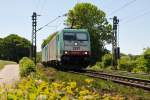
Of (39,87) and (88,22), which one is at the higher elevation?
(88,22)

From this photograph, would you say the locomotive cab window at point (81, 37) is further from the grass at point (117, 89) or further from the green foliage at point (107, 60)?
the green foliage at point (107, 60)

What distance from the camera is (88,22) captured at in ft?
318

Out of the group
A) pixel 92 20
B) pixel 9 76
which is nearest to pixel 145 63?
pixel 9 76

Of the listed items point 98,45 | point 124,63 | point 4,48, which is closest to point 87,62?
point 124,63

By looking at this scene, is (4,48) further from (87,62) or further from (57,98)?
(57,98)

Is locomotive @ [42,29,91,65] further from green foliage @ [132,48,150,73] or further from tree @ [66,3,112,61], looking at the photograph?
tree @ [66,3,112,61]

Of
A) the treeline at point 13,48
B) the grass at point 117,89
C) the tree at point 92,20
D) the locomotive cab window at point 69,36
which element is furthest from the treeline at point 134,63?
the treeline at point 13,48

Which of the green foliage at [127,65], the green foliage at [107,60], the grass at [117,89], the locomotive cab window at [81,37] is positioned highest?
the locomotive cab window at [81,37]

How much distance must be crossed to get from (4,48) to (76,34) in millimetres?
120429

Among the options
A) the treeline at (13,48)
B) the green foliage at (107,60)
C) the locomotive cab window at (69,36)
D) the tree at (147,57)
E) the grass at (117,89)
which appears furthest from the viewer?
the treeline at (13,48)

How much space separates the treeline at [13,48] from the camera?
149 m

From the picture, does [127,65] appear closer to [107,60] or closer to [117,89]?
[107,60]

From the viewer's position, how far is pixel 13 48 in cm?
15625

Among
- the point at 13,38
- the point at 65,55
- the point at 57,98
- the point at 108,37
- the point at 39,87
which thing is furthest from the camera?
the point at 13,38
